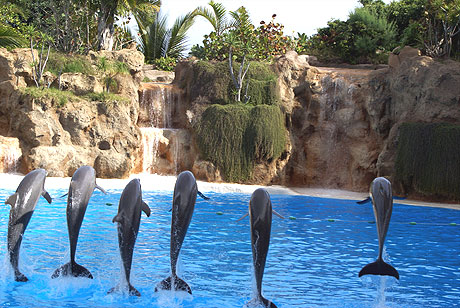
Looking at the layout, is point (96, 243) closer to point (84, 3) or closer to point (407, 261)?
point (407, 261)

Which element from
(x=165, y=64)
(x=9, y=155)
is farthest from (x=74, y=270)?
(x=165, y=64)

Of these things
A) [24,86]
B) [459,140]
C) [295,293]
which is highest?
[24,86]

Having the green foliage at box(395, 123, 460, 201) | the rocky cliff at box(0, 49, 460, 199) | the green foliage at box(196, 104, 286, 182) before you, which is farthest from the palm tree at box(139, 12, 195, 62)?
the green foliage at box(395, 123, 460, 201)

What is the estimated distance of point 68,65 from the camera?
20.6 meters

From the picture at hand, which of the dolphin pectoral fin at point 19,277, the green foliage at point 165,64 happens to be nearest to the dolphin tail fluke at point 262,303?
the dolphin pectoral fin at point 19,277

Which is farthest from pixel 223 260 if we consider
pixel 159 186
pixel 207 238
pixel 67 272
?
pixel 159 186

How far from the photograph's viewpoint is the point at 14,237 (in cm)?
608

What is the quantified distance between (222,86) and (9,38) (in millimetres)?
8651

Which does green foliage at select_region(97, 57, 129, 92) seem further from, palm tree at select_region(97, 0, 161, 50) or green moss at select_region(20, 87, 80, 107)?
palm tree at select_region(97, 0, 161, 50)

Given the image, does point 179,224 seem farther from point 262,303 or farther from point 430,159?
point 430,159

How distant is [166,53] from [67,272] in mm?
25523

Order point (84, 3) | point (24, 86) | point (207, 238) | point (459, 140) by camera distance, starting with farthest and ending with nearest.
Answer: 1. point (84, 3)
2. point (24, 86)
3. point (459, 140)
4. point (207, 238)

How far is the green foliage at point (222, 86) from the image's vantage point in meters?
21.5

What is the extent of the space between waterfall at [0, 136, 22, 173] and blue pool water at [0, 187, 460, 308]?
538 centimetres
